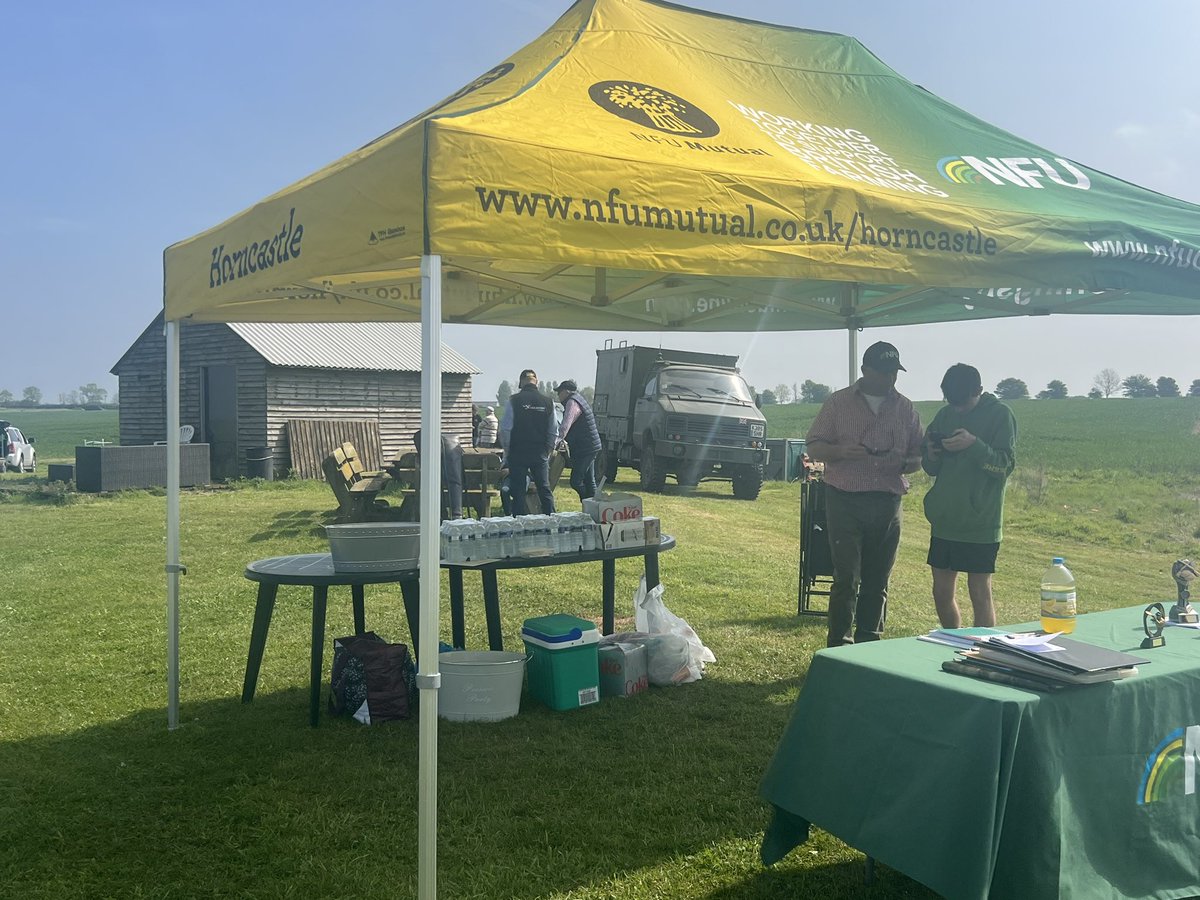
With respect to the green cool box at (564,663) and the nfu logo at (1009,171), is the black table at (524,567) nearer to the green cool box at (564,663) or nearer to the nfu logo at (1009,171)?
the green cool box at (564,663)

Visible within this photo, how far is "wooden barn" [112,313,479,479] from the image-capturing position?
805 inches

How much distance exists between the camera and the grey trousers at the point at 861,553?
203 inches

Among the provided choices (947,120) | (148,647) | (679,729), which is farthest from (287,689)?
(947,120)

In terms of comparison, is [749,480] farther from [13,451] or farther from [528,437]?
[13,451]

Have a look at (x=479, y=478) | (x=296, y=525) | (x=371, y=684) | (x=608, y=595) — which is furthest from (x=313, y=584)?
(x=296, y=525)

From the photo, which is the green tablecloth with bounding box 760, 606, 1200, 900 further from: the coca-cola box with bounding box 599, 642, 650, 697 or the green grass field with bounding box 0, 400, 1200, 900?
the coca-cola box with bounding box 599, 642, 650, 697

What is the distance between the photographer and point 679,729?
4781 mm

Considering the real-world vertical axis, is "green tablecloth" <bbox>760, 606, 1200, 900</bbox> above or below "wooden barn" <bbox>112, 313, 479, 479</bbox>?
below

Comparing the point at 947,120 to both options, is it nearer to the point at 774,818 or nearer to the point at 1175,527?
the point at 774,818

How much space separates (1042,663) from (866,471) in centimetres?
249

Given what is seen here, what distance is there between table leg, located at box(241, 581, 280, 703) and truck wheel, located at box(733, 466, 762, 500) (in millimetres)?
12833

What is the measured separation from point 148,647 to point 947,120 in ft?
19.6

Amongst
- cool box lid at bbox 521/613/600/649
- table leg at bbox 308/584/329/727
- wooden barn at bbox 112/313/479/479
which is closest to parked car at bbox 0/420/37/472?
wooden barn at bbox 112/313/479/479

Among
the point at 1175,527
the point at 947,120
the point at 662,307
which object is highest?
the point at 947,120
